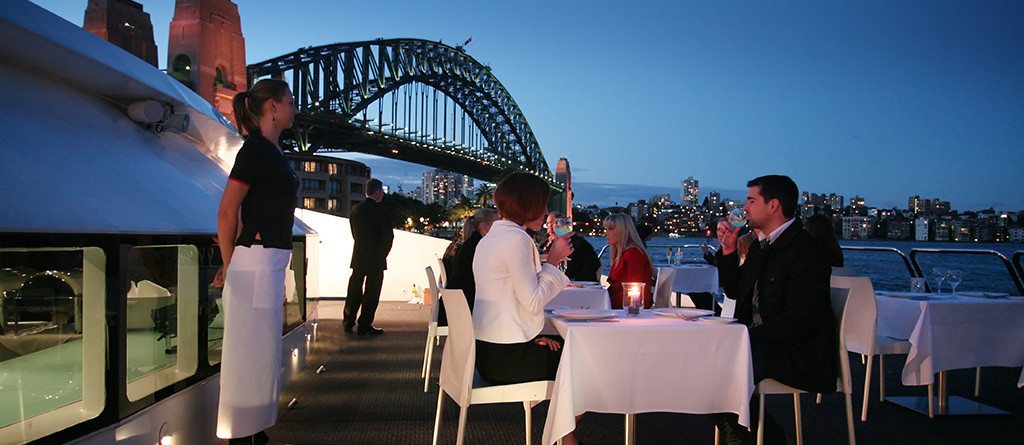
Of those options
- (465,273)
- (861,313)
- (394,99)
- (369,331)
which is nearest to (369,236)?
(369,331)

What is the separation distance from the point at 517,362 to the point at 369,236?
3.53 m

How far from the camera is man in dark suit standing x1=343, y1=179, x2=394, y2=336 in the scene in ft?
17.9

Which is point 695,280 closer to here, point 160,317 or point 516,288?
point 516,288

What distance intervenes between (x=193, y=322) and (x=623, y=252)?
2304mm

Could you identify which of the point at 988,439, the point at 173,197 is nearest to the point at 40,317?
the point at 173,197

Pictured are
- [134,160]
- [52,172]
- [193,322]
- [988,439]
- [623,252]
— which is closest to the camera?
[52,172]

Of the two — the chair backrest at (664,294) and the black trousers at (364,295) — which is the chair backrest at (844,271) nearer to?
the chair backrest at (664,294)

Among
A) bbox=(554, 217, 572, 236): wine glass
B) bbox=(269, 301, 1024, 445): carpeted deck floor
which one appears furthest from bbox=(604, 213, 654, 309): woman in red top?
bbox=(269, 301, 1024, 445): carpeted deck floor

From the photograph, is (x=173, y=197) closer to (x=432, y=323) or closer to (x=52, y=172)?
(x=52, y=172)

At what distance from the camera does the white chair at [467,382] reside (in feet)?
7.05

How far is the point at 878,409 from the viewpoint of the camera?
3.42 metres

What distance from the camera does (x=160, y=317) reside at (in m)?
2.17

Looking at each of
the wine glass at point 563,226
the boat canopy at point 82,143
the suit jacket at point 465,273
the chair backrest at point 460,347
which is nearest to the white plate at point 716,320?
the chair backrest at point 460,347

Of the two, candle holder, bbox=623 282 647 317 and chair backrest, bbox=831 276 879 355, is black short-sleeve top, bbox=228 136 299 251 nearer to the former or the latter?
candle holder, bbox=623 282 647 317
